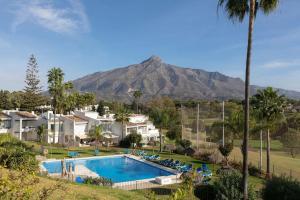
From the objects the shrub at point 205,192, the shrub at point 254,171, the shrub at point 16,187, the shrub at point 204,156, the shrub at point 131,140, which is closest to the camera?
the shrub at point 16,187

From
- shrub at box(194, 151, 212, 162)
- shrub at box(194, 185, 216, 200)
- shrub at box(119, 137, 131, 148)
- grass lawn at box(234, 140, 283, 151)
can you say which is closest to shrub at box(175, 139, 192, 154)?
shrub at box(194, 151, 212, 162)

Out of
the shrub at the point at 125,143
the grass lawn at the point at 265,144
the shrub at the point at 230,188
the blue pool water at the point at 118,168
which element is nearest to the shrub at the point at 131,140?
the shrub at the point at 125,143

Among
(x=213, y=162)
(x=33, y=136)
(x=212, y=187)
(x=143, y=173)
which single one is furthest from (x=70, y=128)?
(x=212, y=187)

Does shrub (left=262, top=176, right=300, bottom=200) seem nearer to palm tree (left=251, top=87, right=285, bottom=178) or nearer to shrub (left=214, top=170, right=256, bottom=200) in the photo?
shrub (left=214, top=170, right=256, bottom=200)

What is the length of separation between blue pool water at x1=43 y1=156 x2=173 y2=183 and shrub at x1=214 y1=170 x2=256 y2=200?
13.3m

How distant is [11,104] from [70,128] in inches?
1180

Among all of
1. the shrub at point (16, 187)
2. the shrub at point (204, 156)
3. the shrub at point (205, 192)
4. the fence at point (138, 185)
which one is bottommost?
the fence at point (138, 185)

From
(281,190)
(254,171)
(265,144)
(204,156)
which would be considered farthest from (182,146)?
(281,190)

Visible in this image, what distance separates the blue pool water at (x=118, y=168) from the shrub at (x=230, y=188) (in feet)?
43.6

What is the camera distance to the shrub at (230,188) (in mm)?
13570

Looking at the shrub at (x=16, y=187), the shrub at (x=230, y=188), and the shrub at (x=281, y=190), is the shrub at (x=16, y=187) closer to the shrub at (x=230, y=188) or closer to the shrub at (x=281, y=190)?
the shrub at (x=230, y=188)

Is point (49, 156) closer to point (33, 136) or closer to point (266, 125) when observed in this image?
point (33, 136)

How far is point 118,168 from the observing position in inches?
1236

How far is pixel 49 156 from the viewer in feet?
107
